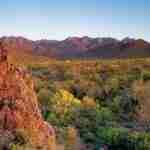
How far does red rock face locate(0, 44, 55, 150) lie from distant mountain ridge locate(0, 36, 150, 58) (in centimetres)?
9993

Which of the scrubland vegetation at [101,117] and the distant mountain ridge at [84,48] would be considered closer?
the scrubland vegetation at [101,117]

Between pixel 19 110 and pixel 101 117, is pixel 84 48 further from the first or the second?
pixel 19 110

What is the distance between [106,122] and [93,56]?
126261 millimetres

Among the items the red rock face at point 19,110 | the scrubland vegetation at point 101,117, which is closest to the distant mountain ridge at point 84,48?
the scrubland vegetation at point 101,117

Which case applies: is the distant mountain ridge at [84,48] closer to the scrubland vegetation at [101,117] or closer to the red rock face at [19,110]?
the scrubland vegetation at [101,117]

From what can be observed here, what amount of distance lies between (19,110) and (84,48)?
15838 centimetres

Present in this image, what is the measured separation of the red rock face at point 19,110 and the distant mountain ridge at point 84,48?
9993 centimetres

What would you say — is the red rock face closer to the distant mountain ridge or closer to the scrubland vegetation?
the scrubland vegetation

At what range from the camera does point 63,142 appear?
1680cm

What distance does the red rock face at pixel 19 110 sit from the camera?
45.3 feet

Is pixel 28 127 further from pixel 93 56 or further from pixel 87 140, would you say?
pixel 93 56

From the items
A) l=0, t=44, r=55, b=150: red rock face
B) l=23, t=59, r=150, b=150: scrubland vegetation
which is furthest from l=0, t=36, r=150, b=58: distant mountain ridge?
l=0, t=44, r=55, b=150: red rock face

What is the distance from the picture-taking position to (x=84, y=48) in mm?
172000

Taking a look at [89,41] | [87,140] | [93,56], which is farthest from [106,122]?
[89,41]
